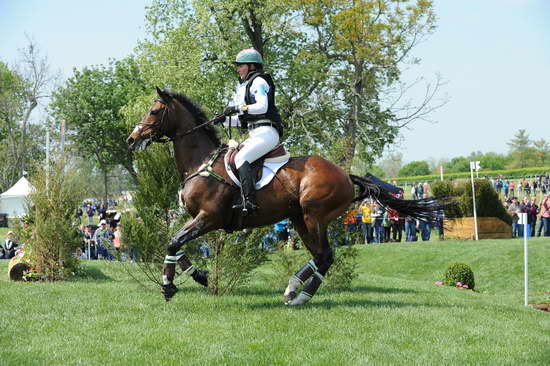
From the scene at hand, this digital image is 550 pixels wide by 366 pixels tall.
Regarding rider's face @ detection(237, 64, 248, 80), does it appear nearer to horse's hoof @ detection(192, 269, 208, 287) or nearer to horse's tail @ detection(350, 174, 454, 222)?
horse's tail @ detection(350, 174, 454, 222)

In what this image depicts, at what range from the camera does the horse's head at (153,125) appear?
9.06m

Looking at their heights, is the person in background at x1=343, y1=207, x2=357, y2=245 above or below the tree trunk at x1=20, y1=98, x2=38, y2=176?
below

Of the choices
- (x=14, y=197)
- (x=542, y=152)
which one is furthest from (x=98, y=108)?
(x=542, y=152)

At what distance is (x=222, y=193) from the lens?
8648 mm

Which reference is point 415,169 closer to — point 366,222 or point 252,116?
point 366,222

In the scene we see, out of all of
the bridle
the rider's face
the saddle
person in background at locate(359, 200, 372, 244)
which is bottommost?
person in background at locate(359, 200, 372, 244)

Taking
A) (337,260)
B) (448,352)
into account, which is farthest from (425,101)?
(448,352)

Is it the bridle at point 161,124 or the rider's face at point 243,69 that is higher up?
the rider's face at point 243,69

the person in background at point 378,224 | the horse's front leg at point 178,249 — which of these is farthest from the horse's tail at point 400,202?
the person in background at point 378,224

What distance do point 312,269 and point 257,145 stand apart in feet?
6.69

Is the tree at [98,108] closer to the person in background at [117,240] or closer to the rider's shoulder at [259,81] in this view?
the person in background at [117,240]

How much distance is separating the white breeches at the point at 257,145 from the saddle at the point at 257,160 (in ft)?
0.41

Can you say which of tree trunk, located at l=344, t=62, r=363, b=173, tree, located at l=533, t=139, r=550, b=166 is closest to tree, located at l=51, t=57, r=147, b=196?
tree trunk, located at l=344, t=62, r=363, b=173

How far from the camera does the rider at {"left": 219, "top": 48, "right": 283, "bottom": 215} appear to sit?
853 centimetres
